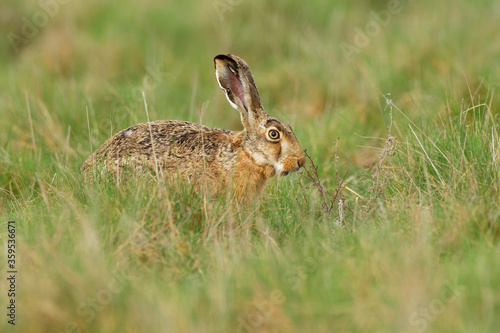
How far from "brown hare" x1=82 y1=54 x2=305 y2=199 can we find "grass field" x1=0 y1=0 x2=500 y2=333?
176 millimetres

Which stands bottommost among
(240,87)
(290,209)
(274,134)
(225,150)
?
(290,209)

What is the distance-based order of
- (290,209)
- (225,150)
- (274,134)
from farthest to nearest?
1. (225,150)
2. (274,134)
3. (290,209)

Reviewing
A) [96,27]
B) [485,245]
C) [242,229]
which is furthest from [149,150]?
[96,27]

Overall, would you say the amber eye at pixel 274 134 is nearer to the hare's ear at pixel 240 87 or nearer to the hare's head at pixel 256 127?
the hare's head at pixel 256 127

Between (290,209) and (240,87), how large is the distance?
3.43 ft

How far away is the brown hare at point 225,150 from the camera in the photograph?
5.20 m

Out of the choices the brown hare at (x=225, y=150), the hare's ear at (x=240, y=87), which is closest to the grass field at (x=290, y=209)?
the brown hare at (x=225, y=150)

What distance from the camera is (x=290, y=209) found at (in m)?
4.96

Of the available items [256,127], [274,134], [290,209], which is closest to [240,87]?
[256,127]

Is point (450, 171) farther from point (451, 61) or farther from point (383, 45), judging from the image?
point (383, 45)

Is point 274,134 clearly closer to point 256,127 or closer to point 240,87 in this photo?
point 256,127

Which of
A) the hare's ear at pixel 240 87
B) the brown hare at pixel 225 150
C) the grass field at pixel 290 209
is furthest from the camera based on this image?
the hare's ear at pixel 240 87

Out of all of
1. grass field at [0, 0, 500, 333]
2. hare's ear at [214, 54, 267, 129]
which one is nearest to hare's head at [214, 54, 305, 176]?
hare's ear at [214, 54, 267, 129]

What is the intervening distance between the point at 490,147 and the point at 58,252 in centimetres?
279
